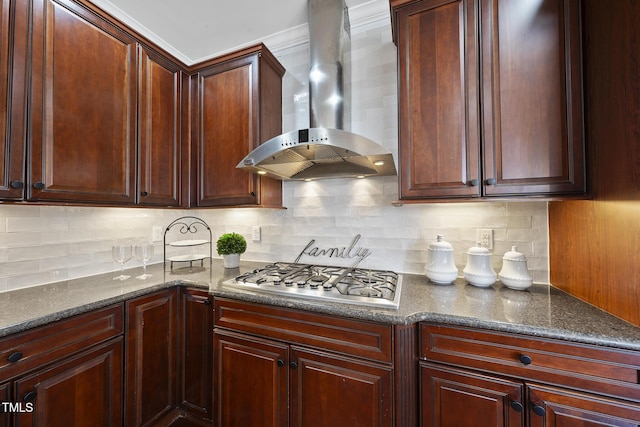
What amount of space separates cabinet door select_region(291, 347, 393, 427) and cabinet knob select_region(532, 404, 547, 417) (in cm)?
51

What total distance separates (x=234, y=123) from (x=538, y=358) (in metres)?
2.09

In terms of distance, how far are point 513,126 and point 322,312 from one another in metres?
1.27

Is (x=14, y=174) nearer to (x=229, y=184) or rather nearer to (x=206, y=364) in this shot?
(x=229, y=184)

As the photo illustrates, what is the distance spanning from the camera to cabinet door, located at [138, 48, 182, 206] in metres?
1.74

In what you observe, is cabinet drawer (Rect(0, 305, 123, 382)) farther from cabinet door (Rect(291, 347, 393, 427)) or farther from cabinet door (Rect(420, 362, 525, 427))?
cabinet door (Rect(420, 362, 525, 427))

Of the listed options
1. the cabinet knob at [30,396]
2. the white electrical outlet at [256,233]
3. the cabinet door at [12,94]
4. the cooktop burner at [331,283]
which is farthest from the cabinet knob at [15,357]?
the white electrical outlet at [256,233]

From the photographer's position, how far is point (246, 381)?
1.35 metres

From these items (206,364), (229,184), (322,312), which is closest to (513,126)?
(322,312)

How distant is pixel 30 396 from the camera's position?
3.36 ft

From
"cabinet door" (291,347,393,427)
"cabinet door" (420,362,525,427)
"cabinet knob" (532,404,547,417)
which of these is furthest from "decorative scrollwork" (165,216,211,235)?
"cabinet knob" (532,404,547,417)

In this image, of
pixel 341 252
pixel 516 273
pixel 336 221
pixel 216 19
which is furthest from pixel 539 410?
pixel 216 19

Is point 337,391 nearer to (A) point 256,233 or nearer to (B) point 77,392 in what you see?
(B) point 77,392

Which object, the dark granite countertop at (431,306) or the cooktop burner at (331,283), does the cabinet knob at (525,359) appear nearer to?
the dark granite countertop at (431,306)

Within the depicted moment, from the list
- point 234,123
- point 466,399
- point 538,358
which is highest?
point 234,123
